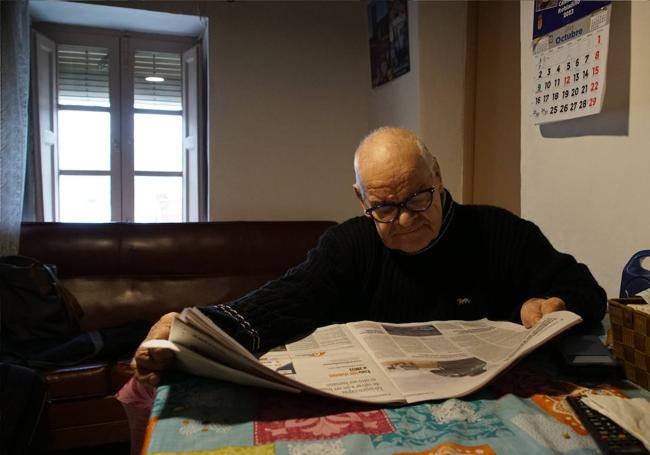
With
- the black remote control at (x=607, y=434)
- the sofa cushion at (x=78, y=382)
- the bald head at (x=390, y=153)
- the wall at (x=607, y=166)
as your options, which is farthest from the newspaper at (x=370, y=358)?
the sofa cushion at (x=78, y=382)

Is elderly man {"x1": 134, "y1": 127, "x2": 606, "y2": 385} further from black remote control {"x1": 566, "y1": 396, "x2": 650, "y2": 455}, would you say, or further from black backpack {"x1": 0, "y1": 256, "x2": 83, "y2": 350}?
black backpack {"x1": 0, "y1": 256, "x2": 83, "y2": 350}

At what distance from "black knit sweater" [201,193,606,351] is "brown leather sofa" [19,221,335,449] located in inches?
61.6

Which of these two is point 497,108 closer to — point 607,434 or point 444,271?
point 444,271

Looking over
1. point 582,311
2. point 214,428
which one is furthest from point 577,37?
point 214,428

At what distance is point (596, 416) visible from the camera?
0.56 meters

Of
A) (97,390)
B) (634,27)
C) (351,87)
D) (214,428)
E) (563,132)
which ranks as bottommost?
(97,390)

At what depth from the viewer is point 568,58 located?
141 centimetres

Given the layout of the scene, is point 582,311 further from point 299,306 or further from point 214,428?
point 214,428

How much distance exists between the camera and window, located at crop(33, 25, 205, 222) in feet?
10.1

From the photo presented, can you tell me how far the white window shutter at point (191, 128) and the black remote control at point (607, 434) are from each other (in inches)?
113

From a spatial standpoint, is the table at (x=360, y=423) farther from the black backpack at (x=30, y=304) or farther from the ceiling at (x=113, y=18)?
the ceiling at (x=113, y=18)

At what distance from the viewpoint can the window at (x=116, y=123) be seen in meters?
3.07

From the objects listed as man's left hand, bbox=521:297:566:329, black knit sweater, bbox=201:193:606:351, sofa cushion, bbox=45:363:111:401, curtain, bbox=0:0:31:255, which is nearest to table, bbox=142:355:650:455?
man's left hand, bbox=521:297:566:329

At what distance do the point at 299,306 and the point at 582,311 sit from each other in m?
0.53
